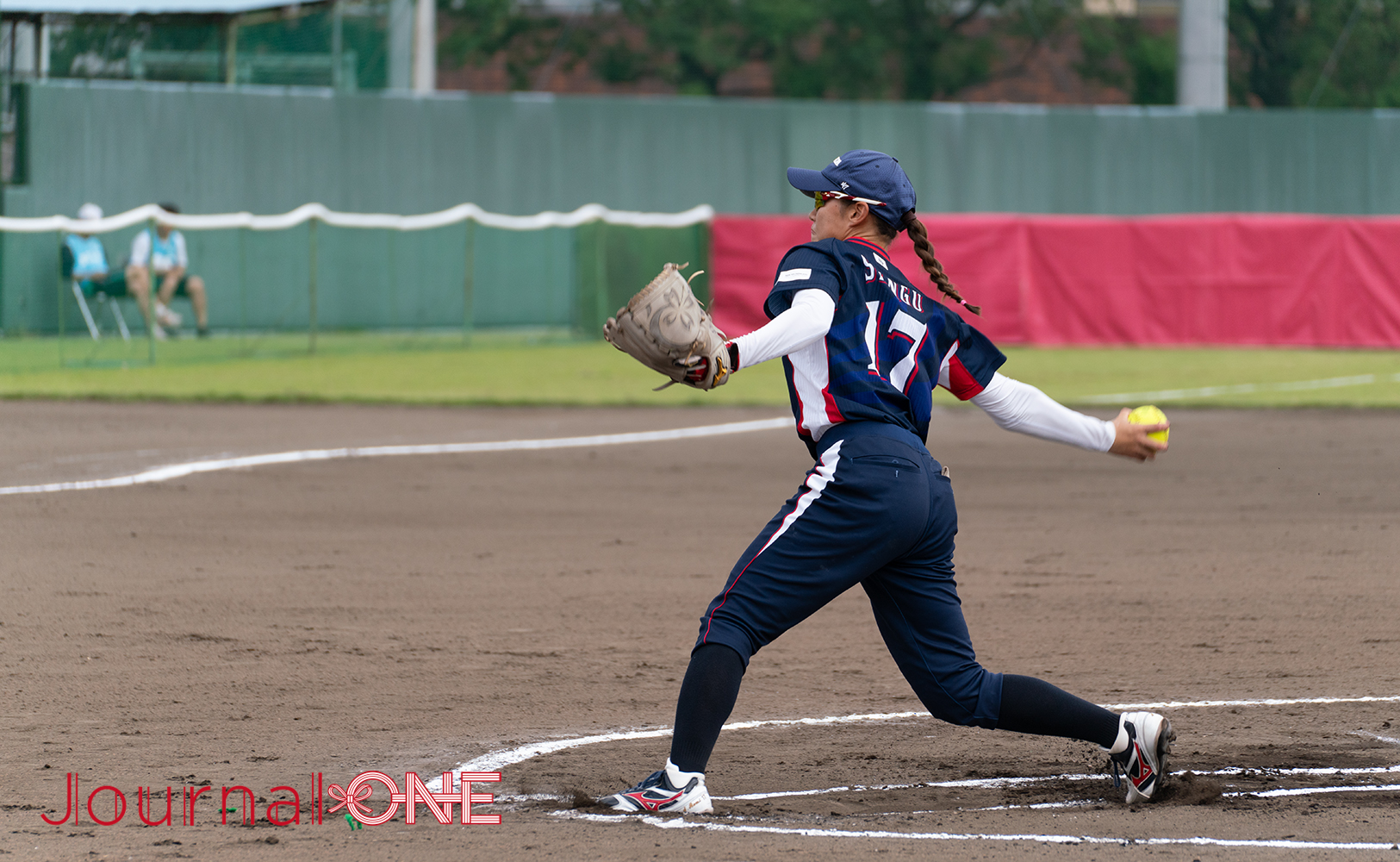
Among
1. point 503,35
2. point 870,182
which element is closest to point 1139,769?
point 870,182

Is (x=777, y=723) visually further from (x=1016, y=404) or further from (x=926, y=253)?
(x=926, y=253)

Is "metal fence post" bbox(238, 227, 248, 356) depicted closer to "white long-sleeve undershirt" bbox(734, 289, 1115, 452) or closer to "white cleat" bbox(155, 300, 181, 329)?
"white cleat" bbox(155, 300, 181, 329)

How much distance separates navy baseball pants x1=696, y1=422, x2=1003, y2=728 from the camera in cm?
431

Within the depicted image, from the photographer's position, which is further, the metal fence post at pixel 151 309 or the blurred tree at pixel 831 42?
the blurred tree at pixel 831 42

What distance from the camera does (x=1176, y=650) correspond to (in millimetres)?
6762

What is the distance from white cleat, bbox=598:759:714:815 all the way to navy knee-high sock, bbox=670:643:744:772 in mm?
32

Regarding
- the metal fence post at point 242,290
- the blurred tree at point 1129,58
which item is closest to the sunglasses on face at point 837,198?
the metal fence post at point 242,290

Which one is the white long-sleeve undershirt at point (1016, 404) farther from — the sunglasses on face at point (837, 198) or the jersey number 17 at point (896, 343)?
the sunglasses on face at point (837, 198)

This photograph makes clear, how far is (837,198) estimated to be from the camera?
4508 millimetres

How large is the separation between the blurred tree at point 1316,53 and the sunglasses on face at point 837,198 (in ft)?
100

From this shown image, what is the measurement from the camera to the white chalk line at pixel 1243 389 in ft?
56.3

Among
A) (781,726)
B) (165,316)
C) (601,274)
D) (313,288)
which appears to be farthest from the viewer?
(601,274)

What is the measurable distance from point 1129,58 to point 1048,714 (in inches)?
1382

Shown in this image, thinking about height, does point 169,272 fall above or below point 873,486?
below
